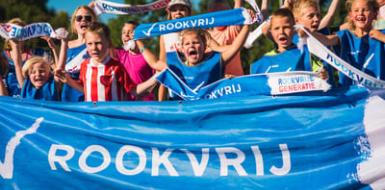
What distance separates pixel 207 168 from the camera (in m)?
5.87

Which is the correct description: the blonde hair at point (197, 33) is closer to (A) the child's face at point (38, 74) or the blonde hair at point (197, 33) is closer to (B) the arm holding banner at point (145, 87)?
(B) the arm holding banner at point (145, 87)

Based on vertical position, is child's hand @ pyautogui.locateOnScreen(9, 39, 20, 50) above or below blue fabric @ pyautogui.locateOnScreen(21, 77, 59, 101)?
above

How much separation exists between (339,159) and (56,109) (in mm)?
2437

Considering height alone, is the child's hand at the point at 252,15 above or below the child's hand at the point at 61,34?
above

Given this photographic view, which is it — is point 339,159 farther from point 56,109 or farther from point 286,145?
point 56,109

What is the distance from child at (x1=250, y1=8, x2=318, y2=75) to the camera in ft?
21.0

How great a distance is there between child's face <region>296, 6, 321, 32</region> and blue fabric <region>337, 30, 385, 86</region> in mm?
306

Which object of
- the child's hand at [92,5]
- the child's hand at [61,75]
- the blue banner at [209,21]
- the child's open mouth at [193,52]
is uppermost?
the child's hand at [92,5]

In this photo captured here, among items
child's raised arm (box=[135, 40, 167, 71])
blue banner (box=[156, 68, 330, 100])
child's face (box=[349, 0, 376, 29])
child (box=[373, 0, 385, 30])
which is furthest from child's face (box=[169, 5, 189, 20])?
child (box=[373, 0, 385, 30])

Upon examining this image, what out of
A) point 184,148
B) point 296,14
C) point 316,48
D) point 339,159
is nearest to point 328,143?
point 339,159

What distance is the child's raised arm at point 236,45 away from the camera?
21.6 ft

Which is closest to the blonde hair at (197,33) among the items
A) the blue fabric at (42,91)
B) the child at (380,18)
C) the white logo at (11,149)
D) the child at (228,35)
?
the child at (228,35)

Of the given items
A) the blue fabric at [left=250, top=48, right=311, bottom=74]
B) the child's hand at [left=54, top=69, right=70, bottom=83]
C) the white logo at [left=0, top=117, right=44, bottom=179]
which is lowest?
the white logo at [left=0, top=117, right=44, bottom=179]

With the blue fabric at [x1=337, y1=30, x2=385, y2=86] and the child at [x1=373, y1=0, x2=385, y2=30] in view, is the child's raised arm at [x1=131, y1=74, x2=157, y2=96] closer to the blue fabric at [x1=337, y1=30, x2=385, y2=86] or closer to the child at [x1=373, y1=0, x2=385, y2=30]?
the blue fabric at [x1=337, y1=30, x2=385, y2=86]
